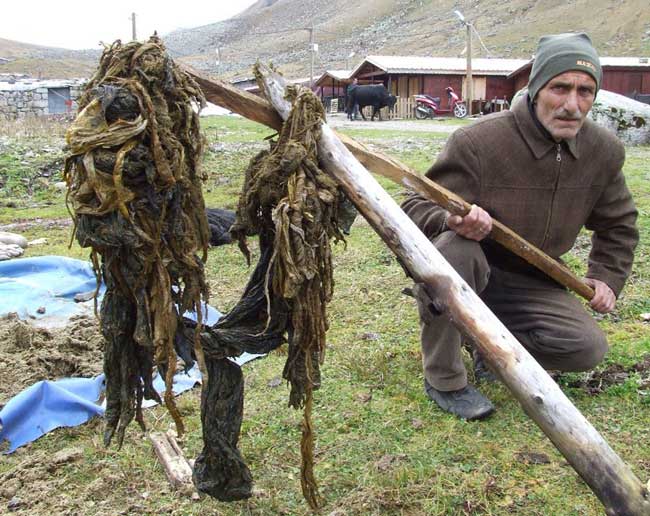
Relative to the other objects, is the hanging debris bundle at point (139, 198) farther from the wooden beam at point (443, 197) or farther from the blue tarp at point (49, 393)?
the wooden beam at point (443, 197)

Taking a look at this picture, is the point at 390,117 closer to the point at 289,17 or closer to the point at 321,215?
the point at 321,215

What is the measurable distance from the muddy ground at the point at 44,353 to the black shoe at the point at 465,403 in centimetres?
212

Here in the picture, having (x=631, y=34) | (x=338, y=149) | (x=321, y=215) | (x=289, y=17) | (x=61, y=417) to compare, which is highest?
(x=289, y=17)

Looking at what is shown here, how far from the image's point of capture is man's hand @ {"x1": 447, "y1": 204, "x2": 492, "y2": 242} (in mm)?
2771

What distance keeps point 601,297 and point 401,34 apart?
247 ft

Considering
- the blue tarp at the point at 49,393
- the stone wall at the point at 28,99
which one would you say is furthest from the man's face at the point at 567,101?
the stone wall at the point at 28,99

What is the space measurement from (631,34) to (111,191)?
57.9 m

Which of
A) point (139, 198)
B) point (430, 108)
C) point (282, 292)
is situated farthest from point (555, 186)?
point (430, 108)

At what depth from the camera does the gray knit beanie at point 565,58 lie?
9.66 ft

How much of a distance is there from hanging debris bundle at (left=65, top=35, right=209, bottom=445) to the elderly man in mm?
1395

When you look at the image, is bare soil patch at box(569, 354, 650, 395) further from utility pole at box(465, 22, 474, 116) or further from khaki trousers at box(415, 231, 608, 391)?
utility pole at box(465, 22, 474, 116)

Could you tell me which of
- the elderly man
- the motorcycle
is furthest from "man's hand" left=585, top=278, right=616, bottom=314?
the motorcycle

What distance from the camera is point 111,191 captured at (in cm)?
183

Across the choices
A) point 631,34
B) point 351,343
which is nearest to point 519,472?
point 351,343
